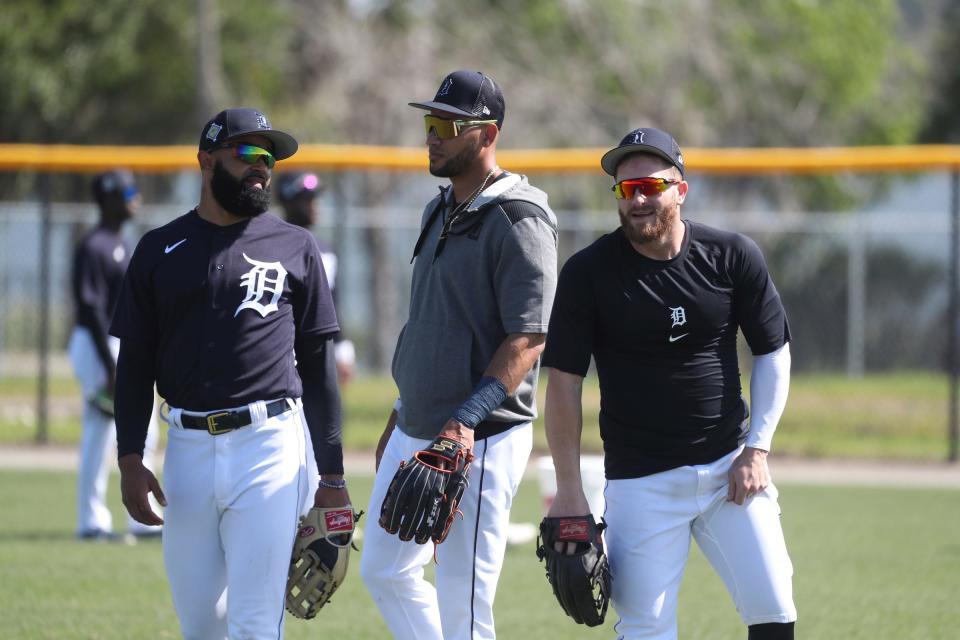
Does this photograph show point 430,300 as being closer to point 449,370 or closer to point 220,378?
point 449,370

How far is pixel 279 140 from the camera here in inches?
189

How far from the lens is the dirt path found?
12.5m

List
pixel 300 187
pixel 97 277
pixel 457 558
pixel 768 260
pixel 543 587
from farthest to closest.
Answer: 1. pixel 768 260
2. pixel 97 277
3. pixel 300 187
4. pixel 543 587
5. pixel 457 558

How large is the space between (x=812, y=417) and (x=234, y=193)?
1242 centimetres

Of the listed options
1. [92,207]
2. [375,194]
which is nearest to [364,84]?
[375,194]

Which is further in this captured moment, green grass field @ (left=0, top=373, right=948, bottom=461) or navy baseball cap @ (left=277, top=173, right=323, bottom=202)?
green grass field @ (left=0, top=373, right=948, bottom=461)

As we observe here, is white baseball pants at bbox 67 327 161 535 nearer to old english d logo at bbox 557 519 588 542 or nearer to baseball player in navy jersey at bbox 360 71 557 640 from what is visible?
baseball player in navy jersey at bbox 360 71 557 640

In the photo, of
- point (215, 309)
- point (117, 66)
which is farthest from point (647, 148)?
point (117, 66)

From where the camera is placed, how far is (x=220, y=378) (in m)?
4.54

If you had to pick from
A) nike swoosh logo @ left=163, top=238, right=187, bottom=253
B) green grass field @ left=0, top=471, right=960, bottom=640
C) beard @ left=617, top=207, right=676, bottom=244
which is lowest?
green grass field @ left=0, top=471, right=960, bottom=640

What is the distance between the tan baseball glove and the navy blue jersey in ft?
14.9

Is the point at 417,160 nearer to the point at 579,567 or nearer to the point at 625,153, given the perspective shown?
the point at 625,153

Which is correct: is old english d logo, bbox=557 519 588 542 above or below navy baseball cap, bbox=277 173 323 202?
below

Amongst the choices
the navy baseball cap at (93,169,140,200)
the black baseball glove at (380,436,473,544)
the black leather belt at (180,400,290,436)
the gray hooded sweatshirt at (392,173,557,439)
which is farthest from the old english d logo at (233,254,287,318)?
the navy baseball cap at (93,169,140,200)
